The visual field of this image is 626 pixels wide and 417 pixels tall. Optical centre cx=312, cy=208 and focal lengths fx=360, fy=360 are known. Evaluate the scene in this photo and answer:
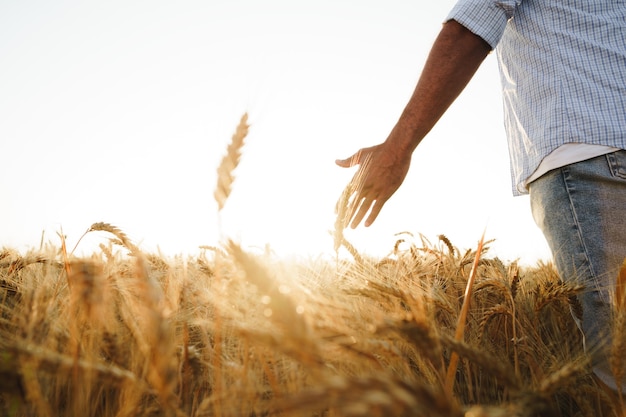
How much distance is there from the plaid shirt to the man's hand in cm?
52

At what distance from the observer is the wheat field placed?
18.2 inches

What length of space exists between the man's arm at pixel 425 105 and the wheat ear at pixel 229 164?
600 mm

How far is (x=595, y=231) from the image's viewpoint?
3.93 ft

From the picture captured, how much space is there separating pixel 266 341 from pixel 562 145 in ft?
4.35

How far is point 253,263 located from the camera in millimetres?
589

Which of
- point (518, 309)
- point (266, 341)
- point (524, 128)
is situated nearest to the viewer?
point (266, 341)

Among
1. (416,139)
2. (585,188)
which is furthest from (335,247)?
(585,188)

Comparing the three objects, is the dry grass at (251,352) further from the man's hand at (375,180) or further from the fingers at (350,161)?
the fingers at (350,161)

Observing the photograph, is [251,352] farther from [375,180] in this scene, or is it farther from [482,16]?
[482,16]

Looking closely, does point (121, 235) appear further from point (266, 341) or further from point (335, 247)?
point (266, 341)

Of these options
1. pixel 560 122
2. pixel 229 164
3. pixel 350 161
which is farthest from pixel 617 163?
pixel 229 164

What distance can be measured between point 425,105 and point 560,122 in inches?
18.9

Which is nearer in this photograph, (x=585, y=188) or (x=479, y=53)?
(x=585, y=188)

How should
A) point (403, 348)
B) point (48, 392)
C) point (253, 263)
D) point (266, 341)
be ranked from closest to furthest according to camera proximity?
point (266, 341), point (253, 263), point (48, 392), point (403, 348)
